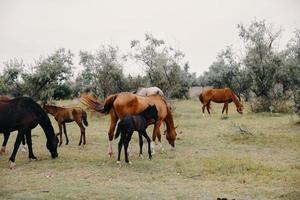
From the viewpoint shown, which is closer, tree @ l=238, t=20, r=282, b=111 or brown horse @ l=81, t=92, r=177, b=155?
brown horse @ l=81, t=92, r=177, b=155

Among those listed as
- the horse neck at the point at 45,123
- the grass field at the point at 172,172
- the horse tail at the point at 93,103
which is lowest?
the grass field at the point at 172,172

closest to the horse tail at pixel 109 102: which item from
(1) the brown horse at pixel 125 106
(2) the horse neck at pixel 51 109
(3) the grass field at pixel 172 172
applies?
(1) the brown horse at pixel 125 106

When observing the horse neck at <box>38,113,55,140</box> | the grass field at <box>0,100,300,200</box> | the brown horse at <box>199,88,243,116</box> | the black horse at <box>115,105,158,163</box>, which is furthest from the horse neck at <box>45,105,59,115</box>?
the brown horse at <box>199,88,243,116</box>

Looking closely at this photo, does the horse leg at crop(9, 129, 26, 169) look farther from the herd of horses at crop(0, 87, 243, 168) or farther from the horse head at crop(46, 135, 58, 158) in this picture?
the horse head at crop(46, 135, 58, 158)

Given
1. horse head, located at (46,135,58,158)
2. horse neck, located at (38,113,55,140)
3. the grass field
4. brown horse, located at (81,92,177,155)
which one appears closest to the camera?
the grass field

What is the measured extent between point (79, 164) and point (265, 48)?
1892 cm

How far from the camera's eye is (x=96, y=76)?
2983 centimetres

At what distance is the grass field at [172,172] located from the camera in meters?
8.72

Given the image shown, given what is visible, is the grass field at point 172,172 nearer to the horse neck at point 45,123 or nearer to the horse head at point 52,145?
the horse head at point 52,145

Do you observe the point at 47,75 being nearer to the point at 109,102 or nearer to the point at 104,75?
the point at 104,75

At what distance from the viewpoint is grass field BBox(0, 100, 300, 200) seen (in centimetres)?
872

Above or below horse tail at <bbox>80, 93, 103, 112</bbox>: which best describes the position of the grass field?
below

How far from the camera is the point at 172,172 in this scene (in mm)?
10672

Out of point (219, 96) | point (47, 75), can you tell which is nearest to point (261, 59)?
point (219, 96)
